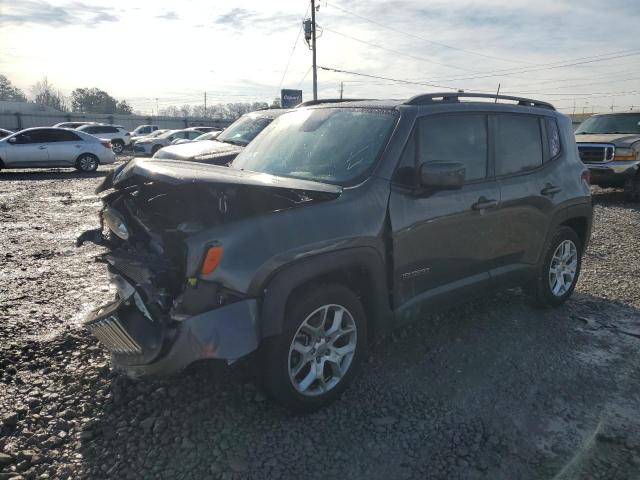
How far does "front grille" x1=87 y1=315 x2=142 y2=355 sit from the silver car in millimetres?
16255

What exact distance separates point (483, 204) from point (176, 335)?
2451 millimetres

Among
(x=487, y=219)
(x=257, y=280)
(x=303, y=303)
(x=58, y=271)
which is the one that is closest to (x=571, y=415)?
(x=487, y=219)

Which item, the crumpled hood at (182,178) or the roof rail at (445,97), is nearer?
the crumpled hood at (182,178)

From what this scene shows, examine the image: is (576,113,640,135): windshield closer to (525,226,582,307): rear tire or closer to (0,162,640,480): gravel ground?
(525,226,582,307): rear tire

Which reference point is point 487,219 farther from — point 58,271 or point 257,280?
point 58,271

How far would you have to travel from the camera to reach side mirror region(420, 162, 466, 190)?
124 inches

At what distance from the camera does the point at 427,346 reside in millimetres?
3902

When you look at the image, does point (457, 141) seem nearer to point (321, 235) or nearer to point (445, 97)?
point (445, 97)

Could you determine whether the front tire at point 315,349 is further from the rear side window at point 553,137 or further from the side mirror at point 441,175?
the rear side window at point 553,137

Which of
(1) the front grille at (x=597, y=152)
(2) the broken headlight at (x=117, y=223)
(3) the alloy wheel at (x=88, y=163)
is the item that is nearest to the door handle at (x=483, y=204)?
(2) the broken headlight at (x=117, y=223)

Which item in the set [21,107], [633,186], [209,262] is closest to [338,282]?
[209,262]

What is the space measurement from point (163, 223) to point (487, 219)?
2.40 m

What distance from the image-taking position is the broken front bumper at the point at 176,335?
2480 mm

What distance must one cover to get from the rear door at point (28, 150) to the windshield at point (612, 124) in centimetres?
1660
